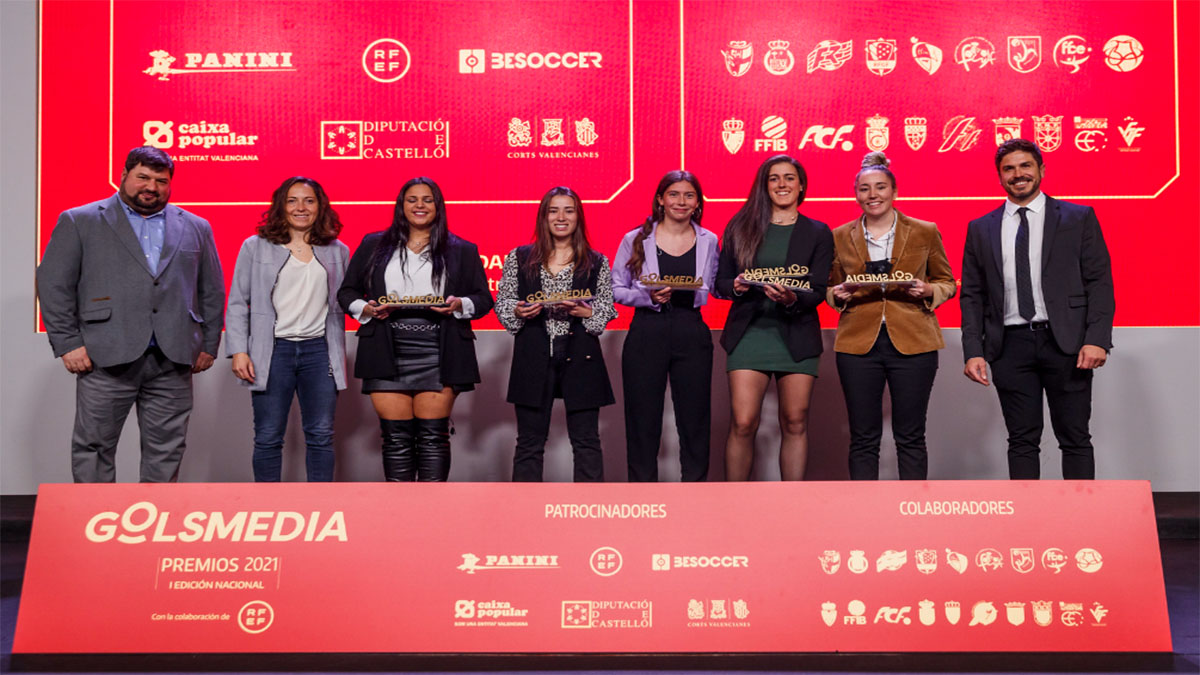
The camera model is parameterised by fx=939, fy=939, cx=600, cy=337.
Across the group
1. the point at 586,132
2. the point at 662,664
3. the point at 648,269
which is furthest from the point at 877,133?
the point at 662,664

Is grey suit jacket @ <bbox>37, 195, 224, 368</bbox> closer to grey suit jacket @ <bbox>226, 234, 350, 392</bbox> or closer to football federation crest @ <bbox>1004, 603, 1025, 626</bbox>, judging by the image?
grey suit jacket @ <bbox>226, 234, 350, 392</bbox>

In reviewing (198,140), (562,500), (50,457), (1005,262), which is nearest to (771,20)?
(1005,262)

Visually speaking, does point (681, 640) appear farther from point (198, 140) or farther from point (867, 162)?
point (198, 140)

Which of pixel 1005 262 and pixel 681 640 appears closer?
pixel 681 640

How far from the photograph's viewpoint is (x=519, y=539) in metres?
2.19

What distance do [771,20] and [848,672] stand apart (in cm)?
356

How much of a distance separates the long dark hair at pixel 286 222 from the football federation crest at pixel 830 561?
8.03 feet

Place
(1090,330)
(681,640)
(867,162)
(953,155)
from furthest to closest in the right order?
(953,155) < (867,162) < (1090,330) < (681,640)

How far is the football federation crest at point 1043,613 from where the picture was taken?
7.06 feet

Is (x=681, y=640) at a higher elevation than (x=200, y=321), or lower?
lower

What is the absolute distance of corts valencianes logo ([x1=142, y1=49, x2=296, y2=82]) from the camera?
15.8ft

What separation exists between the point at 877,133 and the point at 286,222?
2.90 m

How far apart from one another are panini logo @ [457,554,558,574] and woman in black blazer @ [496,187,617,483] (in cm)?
142

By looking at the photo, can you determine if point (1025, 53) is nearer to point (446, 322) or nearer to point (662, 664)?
point (446, 322)
